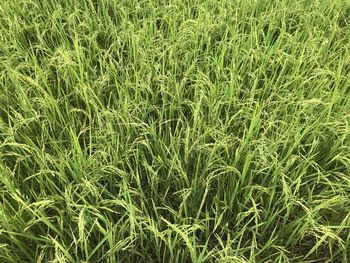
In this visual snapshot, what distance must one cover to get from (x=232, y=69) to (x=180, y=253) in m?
0.75

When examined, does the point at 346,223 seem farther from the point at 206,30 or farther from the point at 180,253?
the point at 206,30

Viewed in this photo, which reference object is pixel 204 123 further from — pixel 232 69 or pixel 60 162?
pixel 60 162

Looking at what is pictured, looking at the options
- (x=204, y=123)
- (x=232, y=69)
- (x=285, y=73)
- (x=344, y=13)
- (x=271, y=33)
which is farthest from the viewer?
(x=344, y=13)

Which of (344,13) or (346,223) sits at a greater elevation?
(344,13)

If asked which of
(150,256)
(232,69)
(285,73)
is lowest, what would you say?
(150,256)

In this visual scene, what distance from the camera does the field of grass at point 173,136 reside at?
3.75ft

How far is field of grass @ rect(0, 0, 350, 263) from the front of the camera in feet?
3.75

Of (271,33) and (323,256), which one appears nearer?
(323,256)

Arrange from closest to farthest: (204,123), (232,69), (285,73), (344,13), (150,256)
→ 1. (150,256)
2. (204,123)
3. (232,69)
4. (285,73)
5. (344,13)

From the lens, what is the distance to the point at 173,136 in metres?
1.36

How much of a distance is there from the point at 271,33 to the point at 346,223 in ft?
3.14

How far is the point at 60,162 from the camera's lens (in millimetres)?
1206

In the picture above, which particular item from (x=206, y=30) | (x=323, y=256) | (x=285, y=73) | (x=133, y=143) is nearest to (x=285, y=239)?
(x=323, y=256)

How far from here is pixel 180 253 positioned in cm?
117
